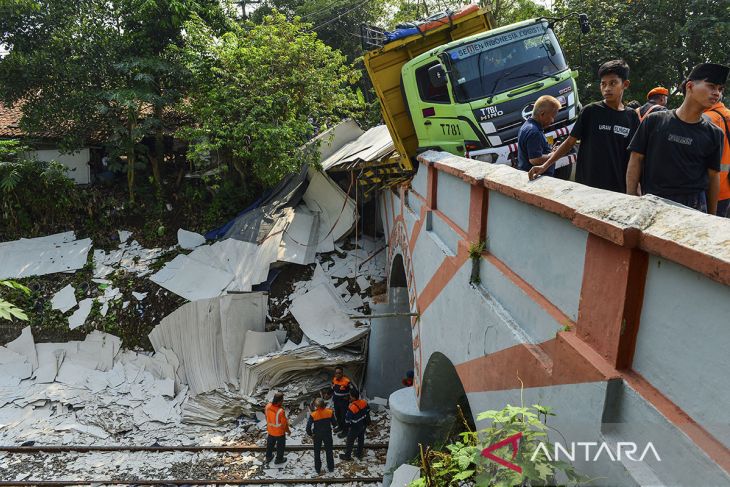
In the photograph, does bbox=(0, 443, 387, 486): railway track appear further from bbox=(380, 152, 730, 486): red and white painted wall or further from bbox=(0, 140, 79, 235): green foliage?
bbox=(0, 140, 79, 235): green foliage

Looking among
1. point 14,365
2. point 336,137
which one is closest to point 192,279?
point 14,365

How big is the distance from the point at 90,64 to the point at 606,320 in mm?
14203

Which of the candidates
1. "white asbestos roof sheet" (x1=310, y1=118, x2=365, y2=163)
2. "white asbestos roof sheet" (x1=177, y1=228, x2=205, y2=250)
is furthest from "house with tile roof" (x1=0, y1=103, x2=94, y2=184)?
"white asbestos roof sheet" (x1=310, y1=118, x2=365, y2=163)

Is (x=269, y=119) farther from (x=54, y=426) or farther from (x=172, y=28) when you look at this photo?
(x=54, y=426)

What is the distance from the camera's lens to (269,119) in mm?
12664

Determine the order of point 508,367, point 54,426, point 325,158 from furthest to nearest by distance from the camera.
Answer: point 325,158
point 54,426
point 508,367

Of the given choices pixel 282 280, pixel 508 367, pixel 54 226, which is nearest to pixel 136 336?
pixel 282 280

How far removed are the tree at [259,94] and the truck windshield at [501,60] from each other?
5.80 m

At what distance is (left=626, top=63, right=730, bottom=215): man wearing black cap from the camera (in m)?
2.87

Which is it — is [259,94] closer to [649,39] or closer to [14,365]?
[14,365]

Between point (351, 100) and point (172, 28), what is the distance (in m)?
5.03

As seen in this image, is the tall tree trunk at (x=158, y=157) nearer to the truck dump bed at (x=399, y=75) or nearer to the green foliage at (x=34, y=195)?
the green foliage at (x=34, y=195)

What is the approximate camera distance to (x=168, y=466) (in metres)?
8.74

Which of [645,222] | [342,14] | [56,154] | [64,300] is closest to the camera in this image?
[645,222]
